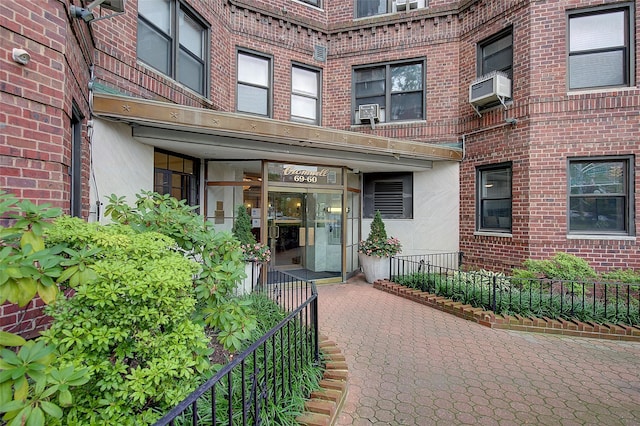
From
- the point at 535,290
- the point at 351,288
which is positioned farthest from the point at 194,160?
the point at 535,290

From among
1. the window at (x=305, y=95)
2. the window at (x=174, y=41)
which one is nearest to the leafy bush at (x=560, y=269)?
the window at (x=305, y=95)

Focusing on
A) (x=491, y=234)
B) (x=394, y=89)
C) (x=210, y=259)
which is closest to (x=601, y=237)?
(x=491, y=234)

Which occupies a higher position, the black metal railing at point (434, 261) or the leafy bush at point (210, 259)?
the leafy bush at point (210, 259)

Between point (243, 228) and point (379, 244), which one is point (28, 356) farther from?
point (379, 244)

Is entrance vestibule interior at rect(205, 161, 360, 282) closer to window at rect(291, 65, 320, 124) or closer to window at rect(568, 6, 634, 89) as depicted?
window at rect(291, 65, 320, 124)

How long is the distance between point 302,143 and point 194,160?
2410 millimetres

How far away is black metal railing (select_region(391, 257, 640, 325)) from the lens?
17.0 feet

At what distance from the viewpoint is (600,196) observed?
678cm

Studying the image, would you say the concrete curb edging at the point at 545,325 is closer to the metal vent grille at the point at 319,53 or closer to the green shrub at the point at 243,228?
the green shrub at the point at 243,228

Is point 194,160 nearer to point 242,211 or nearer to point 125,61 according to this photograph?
point 242,211

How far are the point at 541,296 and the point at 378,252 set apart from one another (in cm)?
346

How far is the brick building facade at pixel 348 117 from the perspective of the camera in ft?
12.8

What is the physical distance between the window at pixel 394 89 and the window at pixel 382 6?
1498mm

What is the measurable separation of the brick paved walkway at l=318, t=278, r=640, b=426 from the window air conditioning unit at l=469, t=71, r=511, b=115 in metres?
4.90
